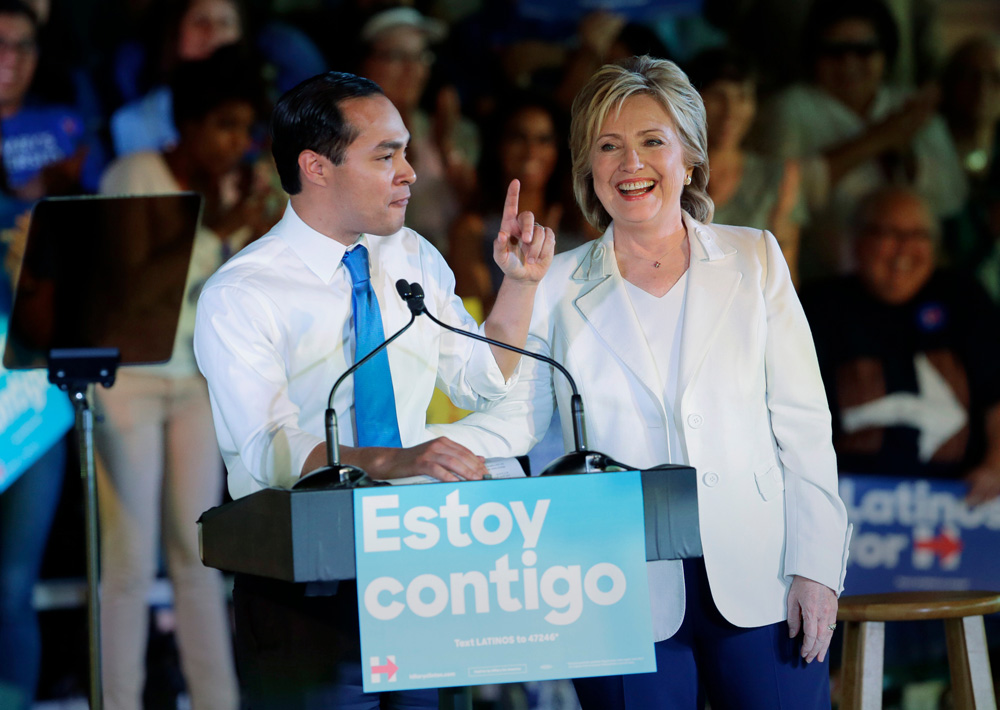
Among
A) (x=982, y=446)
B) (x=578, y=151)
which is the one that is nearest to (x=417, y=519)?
(x=578, y=151)

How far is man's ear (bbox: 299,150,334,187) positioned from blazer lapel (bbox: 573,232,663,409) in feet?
1.48

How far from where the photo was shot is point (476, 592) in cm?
121

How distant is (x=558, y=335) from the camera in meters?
1.77

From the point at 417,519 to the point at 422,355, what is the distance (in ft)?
2.07

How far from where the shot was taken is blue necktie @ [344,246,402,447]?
168 centimetres

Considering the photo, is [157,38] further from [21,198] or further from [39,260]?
[39,260]

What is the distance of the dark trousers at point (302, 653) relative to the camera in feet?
4.96

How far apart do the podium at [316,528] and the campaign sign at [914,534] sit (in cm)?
252

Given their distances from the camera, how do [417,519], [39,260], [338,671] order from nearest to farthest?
[417,519]
[338,671]
[39,260]

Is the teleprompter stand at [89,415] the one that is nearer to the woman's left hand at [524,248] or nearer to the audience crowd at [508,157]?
the audience crowd at [508,157]

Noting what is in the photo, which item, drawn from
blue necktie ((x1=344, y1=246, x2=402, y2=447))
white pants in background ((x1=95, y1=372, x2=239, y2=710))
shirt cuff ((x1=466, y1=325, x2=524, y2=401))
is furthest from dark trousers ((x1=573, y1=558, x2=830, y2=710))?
white pants in background ((x1=95, y1=372, x2=239, y2=710))

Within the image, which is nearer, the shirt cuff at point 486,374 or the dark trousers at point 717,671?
the dark trousers at point 717,671

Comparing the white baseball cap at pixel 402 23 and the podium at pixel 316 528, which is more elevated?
the white baseball cap at pixel 402 23

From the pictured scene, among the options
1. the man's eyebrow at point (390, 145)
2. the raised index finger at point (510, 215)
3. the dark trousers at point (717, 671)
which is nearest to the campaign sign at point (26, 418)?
the man's eyebrow at point (390, 145)
